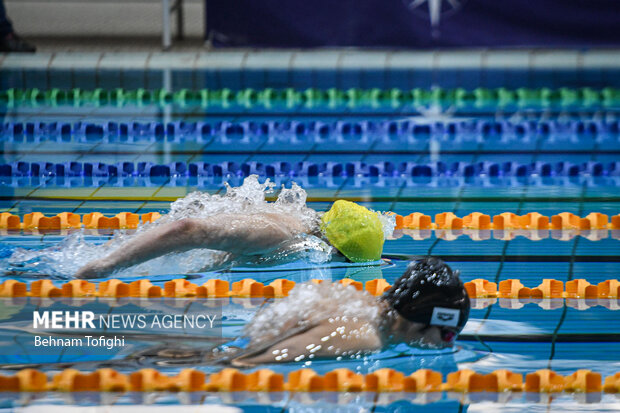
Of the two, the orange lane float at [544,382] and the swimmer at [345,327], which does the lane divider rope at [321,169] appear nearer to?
the swimmer at [345,327]

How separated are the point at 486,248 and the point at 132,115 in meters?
3.46

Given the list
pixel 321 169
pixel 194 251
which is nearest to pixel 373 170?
pixel 321 169

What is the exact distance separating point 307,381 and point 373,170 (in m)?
2.84

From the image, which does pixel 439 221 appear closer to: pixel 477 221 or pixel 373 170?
pixel 477 221

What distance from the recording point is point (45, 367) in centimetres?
286

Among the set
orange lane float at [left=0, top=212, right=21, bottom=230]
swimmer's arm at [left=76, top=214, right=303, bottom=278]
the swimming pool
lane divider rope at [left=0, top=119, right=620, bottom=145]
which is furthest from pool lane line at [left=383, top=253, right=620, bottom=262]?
lane divider rope at [left=0, top=119, right=620, bottom=145]

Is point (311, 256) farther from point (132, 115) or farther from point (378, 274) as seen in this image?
point (132, 115)

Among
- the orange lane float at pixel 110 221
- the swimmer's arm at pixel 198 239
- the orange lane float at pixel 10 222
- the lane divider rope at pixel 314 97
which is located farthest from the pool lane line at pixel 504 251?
the orange lane float at pixel 10 222

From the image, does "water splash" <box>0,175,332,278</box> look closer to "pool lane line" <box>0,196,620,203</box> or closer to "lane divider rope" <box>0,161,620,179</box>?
"pool lane line" <box>0,196,620,203</box>

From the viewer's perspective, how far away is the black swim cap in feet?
9.37

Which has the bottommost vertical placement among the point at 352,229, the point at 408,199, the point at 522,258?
the point at 522,258

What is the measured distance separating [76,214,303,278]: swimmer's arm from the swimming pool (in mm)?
155

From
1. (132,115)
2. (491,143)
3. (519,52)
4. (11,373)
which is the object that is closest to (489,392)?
(11,373)

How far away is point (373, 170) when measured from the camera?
5.46 meters
